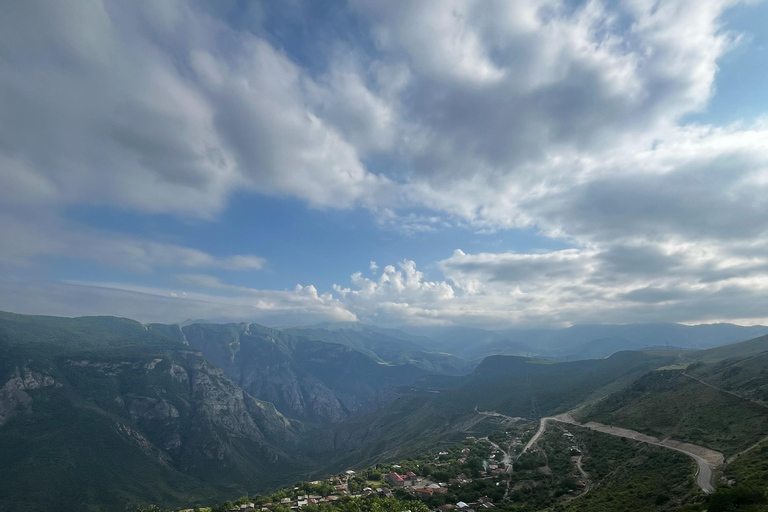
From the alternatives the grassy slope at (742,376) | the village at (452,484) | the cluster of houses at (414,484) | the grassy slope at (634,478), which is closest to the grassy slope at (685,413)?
the grassy slope at (742,376)

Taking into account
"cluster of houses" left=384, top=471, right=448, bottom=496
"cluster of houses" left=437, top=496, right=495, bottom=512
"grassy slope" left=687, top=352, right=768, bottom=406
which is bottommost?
"cluster of houses" left=384, top=471, right=448, bottom=496

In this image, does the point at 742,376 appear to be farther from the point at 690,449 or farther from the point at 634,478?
the point at 634,478

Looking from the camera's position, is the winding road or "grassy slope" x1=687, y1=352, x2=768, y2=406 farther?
"grassy slope" x1=687, y1=352, x2=768, y2=406

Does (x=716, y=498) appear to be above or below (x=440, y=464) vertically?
above

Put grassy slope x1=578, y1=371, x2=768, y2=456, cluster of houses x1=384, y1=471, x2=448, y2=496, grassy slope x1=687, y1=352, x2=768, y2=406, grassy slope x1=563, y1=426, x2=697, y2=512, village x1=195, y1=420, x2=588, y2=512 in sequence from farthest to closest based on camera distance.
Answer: grassy slope x1=687, y1=352, x2=768, y2=406
cluster of houses x1=384, y1=471, x2=448, y2=496
village x1=195, y1=420, x2=588, y2=512
grassy slope x1=578, y1=371, x2=768, y2=456
grassy slope x1=563, y1=426, x2=697, y2=512

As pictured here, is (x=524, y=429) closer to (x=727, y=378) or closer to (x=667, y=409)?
(x=667, y=409)

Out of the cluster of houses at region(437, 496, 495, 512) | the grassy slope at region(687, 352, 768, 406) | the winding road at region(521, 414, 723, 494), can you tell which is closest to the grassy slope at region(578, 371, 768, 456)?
the winding road at region(521, 414, 723, 494)

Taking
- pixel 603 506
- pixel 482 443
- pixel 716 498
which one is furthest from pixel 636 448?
pixel 482 443

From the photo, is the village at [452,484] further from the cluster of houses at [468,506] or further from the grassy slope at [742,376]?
the grassy slope at [742,376]

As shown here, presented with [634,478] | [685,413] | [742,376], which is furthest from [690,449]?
[742,376]

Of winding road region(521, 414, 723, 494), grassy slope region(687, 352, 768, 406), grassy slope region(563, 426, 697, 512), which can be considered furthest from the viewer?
grassy slope region(687, 352, 768, 406)

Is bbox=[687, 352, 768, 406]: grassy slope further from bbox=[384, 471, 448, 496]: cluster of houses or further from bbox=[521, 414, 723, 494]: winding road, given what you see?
bbox=[384, 471, 448, 496]: cluster of houses
